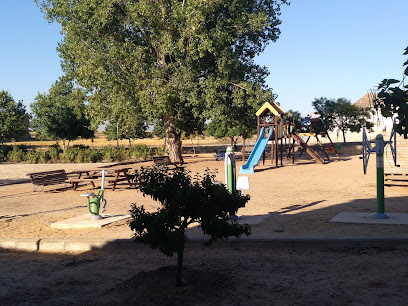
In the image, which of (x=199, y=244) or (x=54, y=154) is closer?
(x=199, y=244)

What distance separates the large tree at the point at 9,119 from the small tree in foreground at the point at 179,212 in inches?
1873

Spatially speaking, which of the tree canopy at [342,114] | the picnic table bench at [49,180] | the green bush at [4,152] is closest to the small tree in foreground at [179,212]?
the picnic table bench at [49,180]

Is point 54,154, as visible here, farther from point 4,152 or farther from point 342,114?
point 342,114

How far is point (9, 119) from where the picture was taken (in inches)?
1986

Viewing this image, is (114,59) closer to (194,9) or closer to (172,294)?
(194,9)

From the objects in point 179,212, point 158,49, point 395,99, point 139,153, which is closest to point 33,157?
point 139,153

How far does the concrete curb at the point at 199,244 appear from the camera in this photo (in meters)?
7.77

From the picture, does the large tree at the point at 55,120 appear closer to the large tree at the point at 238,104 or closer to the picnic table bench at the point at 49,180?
the large tree at the point at 238,104

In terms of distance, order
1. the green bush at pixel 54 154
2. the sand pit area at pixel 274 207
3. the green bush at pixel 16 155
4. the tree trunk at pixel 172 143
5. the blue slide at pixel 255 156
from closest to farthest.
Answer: the sand pit area at pixel 274 207, the blue slide at pixel 255 156, the tree trunk at pixel 172 143, the green bush at pixel 54 154, the green bush at pixel 16 155

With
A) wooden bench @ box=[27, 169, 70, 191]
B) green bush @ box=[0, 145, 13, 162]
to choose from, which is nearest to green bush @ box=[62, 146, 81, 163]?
green bush @ box=[0, 145, 13, 162]

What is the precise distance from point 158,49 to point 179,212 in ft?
83.6

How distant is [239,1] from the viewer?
97.3 feet

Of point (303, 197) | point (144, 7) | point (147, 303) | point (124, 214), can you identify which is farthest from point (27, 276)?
point (144, 7)

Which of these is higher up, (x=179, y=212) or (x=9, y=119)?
(x=9, y=119)
